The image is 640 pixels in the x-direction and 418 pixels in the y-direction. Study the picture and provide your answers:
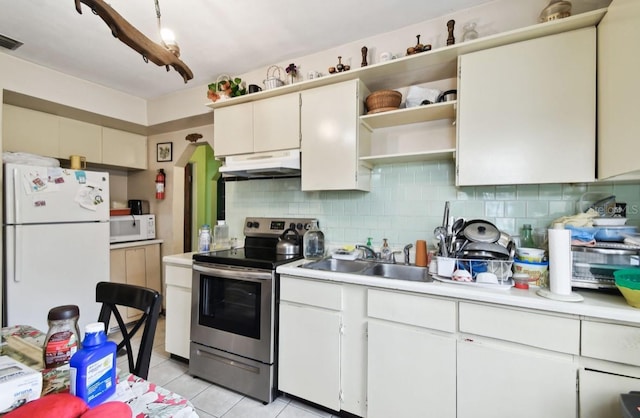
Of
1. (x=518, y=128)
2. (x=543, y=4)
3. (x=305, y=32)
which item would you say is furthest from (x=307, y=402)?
(x=543, y=4)

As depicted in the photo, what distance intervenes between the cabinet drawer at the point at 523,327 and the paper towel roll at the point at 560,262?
147mm

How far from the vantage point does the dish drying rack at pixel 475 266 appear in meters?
1.43

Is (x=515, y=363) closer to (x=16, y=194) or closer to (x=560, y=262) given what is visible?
(x=560, y=262)

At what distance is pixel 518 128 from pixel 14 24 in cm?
333

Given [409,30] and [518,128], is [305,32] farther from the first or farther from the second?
[518,128]

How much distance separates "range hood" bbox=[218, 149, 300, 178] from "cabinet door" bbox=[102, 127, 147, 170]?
1800 millimetres

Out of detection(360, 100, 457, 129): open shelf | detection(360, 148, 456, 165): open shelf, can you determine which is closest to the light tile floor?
detection(360, 148, 456, 165): open shelf

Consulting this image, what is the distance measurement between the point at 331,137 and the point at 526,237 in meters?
1.39

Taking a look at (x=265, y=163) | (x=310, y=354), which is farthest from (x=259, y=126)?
(x=310, y=354)

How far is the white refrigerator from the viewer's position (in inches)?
83.7

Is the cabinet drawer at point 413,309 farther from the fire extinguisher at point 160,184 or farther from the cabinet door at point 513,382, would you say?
the fire extinguisher at point 160,184

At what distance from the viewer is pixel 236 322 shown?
191cm

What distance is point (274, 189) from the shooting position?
2619 millimetres

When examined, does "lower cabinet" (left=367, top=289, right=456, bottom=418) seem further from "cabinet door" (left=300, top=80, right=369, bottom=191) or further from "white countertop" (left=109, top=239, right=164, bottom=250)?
"white countertop" (left=109, top=239, right=164, bottom=250)
